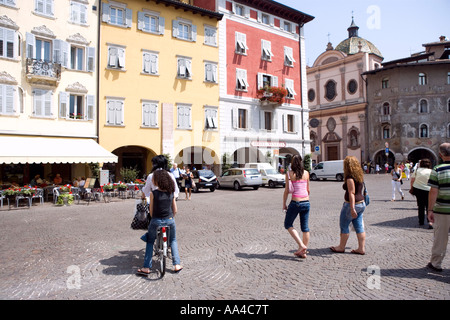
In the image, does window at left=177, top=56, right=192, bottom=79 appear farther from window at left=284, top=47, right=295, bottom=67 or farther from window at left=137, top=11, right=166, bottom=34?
window at left=284, top=47, right=295, bottom=67

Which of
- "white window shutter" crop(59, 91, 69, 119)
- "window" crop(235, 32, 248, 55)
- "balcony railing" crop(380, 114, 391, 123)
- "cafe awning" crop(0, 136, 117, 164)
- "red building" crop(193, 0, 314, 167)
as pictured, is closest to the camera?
"cafe awning" crop(0, 136, 117, 164)

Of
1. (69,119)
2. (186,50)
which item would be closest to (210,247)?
(69,119)

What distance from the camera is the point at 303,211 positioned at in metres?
6.00

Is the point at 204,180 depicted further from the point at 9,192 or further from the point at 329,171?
the point at 329,171

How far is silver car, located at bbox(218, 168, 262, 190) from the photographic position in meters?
23.0

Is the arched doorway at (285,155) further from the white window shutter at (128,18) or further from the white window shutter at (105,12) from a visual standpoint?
the white window shutter at (105,12)

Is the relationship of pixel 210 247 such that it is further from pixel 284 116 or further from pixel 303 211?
pixel 284 116

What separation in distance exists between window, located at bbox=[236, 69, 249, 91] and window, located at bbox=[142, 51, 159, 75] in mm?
7409

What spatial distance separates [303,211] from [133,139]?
19.2 meters

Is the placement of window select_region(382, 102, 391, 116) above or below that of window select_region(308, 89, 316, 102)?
below

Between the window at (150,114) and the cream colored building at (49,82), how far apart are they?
3325 mm

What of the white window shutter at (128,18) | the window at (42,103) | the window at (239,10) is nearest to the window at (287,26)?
the window at (239,10)

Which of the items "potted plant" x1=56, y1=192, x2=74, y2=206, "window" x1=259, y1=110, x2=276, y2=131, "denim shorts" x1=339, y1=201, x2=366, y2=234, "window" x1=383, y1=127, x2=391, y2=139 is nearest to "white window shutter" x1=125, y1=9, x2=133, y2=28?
"potted plant" x1=56, y1=192, x2=74, y2=206

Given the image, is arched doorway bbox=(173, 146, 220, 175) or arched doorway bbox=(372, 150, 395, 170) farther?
arched doorway bbox=(372, 150, 395, 170)
